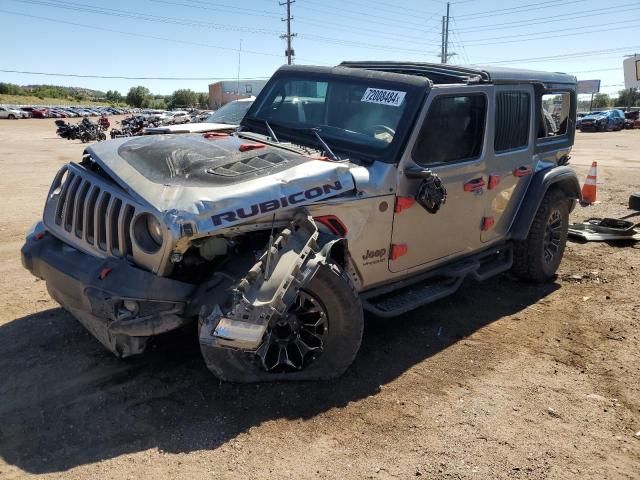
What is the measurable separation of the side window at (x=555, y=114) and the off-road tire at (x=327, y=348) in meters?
3.25

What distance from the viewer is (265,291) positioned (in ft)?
9.93

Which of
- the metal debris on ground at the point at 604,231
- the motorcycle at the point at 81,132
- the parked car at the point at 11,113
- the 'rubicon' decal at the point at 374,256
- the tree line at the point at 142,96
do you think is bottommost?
the metal debris on ground at the point at 604,231

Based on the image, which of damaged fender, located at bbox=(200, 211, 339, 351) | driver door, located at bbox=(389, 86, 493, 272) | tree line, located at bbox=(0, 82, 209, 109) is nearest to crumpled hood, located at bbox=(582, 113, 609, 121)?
driver door, located at bbox=(389, 86, 493, 272)

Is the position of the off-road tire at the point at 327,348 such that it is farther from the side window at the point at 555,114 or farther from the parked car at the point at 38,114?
the parked car at the point at 38,114

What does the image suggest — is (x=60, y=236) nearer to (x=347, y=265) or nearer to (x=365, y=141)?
(x=347, y=265)

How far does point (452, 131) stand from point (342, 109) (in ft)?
2.91

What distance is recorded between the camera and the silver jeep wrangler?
10.2ft

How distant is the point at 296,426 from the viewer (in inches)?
126

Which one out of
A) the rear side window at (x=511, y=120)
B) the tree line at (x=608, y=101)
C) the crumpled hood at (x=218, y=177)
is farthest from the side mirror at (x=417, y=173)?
the tree line at (x=608, y=101)

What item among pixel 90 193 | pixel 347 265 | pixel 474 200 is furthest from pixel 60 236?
pixel 474 200

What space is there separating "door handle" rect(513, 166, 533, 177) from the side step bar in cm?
75

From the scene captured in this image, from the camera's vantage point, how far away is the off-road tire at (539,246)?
5.50 meters

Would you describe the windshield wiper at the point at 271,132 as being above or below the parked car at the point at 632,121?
below

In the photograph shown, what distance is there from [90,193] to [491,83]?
334 centimetres
